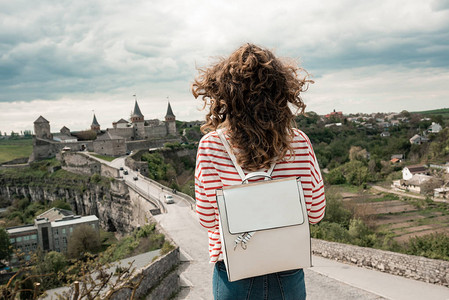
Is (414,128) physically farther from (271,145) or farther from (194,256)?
(271,145)

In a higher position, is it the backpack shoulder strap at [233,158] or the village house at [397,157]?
the backpack shoulder strap at [233,158]

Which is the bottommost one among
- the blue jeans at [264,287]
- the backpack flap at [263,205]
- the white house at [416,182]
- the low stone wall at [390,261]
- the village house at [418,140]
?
A: the white house at [416,182]

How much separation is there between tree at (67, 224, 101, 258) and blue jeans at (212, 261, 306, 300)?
29512 millimetres

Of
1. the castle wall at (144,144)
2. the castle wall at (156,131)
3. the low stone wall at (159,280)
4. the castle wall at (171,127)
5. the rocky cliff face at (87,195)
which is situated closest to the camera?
the low stone wall at (159,280)

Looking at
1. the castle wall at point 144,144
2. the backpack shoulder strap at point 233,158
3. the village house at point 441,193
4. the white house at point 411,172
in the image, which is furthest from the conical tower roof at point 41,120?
the backpack shoulder strap at point 233,158

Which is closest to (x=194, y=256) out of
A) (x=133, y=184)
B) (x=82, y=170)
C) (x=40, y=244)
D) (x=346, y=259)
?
(x=346, y=259)

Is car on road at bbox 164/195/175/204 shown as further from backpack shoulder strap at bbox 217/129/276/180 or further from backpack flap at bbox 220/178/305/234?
backpack flap at bbox 220/178/305/234

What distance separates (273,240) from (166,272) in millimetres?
9434

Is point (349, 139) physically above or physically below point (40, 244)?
above

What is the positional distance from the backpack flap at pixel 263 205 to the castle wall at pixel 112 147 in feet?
149

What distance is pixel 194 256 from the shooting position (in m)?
12.3

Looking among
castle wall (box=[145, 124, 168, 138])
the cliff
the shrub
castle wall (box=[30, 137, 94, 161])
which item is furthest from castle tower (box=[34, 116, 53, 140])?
the shrub

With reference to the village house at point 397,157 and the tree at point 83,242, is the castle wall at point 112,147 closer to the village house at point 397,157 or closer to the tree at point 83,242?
the tree at point 83,242

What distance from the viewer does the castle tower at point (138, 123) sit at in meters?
54.9
